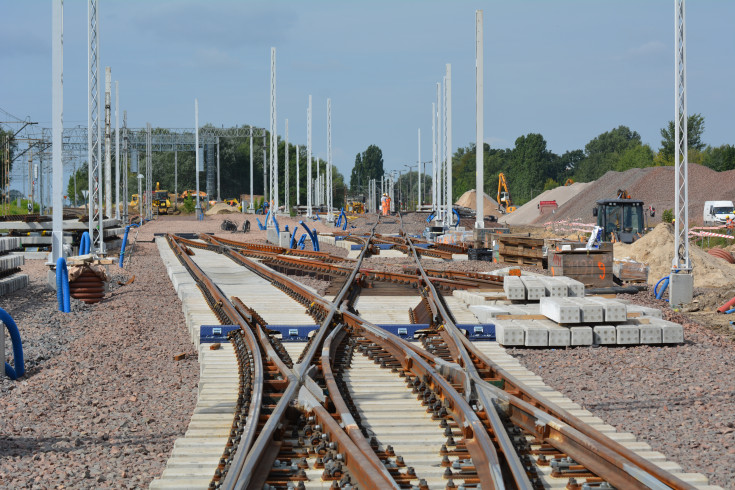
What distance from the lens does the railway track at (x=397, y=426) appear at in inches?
220

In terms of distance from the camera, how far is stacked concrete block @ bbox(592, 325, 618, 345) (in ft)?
37.7

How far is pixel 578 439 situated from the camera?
6004 mm

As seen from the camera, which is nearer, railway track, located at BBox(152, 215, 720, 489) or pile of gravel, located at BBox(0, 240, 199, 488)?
railway track, located at BBox(152, 215, 720, 489)

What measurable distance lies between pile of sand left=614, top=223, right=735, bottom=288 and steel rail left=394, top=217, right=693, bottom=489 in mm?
17236

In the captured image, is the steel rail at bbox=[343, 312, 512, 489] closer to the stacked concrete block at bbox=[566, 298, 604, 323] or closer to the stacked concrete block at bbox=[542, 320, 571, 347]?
the stacked concrete block at bbox=[542, 320, 571, 347]

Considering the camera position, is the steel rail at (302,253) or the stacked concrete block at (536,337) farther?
the steel rail at (302,253)

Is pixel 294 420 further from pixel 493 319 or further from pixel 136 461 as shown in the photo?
pixel 493 319

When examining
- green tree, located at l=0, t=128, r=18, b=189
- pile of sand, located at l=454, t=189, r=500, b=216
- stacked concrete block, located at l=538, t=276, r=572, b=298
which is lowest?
stacked concrete block, located at l=538, t=276, r=572, b=298

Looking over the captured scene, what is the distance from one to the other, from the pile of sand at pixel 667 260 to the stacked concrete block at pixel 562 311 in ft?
41.1

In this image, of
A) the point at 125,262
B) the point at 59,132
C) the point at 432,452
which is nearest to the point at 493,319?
the point at 432,452

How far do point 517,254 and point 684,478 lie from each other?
21240 mm

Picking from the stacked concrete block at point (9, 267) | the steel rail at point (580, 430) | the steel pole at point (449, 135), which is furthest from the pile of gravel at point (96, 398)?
the steel pole at point (449, 135)

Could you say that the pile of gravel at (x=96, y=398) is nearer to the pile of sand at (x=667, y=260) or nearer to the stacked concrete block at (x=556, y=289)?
the stacked concrete block at (x=556, y=289)

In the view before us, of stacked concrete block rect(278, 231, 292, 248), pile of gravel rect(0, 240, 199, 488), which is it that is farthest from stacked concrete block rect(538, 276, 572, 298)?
stacked concrete block rect(278, 231, 292, 248)
